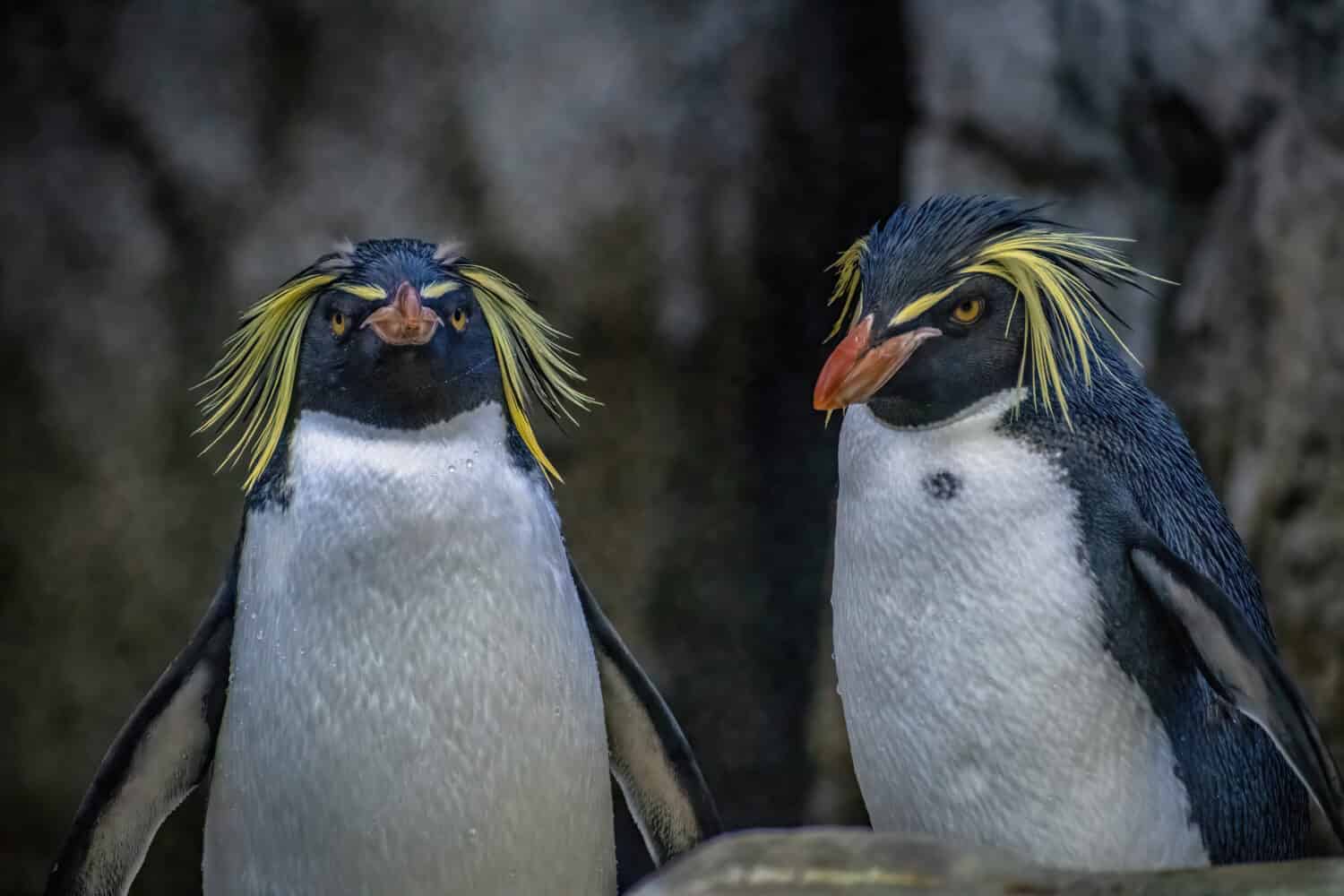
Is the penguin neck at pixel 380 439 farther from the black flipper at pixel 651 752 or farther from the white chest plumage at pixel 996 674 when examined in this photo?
the white chest plumage at pixel 996 674

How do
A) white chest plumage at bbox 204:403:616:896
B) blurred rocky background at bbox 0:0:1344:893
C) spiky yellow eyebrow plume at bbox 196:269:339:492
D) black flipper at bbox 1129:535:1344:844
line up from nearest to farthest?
1. black flipper at bbox 1129:535:1344:844
2. white chest plumage at bbox 204:403:616:896
3. spiky yellow eyebrow plume at bbox 196:269:339:492
4. blurred rocky background at bbox 0:0:1344:893

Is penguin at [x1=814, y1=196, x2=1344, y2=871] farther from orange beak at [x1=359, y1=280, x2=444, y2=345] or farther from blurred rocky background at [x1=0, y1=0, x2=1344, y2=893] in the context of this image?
blurred rocky background at [x1=0, y1=0, x2=1344, y2=893]

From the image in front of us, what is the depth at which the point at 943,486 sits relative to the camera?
1.60 metres

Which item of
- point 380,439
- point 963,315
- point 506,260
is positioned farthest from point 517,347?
point 506,260

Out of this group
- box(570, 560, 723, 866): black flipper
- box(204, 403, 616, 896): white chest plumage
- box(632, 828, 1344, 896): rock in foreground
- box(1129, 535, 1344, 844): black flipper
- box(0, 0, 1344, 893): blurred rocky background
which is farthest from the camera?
box(0, 0, 1344, 893): blurred rocky background

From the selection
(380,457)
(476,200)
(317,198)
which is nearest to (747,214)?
(476,200)

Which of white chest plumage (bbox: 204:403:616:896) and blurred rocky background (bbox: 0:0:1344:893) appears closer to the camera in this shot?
white chest plumage (bbox: 204:403:616:896)

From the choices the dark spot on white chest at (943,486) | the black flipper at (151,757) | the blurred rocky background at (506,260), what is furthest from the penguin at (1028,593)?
the blurred rocky background at (506,260)

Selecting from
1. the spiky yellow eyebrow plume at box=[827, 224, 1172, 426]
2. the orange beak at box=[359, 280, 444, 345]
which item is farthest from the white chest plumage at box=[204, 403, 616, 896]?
the spiky yellow eyebrow plume at box=[827, 224, 1172, 426]

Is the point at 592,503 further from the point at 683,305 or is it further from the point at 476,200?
the point at 476,200

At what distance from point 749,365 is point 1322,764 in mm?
1746

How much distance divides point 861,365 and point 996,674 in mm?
373

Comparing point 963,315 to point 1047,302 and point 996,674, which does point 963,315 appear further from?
point 996,674

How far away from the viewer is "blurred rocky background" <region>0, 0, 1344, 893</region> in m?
2.92
